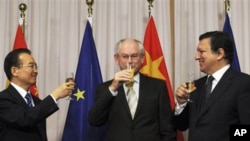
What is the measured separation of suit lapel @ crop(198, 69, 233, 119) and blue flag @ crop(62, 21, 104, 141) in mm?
1094

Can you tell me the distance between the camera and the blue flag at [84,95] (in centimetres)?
383

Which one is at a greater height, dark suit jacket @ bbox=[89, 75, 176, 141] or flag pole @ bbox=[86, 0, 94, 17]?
flag pole @ bbox=[86, 0, 94, 17]

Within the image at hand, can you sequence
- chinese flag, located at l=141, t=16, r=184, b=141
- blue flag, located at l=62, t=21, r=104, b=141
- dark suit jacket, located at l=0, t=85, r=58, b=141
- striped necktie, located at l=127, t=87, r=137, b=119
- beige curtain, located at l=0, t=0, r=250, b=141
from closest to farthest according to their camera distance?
dark suit jacket, located at l=0, t=85, r=58, b=141 → striped necktie, located at l=127, t=87, r=137, b=119 → blue flag, located at l=62, t=21, r=104, b=141 → chinese flag, located at l=141, t=16, r=184, b=141 → beige curtain, located at l=0, t=0, r=250, b=141

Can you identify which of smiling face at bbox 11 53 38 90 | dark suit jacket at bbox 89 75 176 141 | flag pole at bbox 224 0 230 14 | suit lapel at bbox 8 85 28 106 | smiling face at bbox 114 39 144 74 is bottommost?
dark suit jacket at bbox 89 75 176 141

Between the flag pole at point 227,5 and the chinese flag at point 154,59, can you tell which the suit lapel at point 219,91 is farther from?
the flag pole at point 227,5

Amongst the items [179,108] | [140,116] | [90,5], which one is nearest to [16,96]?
[140,116]

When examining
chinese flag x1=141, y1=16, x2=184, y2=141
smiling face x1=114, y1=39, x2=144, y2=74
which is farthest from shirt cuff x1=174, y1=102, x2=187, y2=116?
chinese flag x1=141, y1=16, x2=184, y2=141

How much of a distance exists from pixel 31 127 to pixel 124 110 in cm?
68

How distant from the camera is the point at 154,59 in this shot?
4016mm

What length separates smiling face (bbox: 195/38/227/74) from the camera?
319cm

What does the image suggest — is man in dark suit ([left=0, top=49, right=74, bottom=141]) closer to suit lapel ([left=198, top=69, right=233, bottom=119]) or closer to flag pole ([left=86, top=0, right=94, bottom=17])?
flag pole ([left=86, top=0, right=94, bottom=17])

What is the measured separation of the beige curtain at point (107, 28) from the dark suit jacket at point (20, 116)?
0.99 meters

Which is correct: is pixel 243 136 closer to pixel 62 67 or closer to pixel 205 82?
pixel 205 82

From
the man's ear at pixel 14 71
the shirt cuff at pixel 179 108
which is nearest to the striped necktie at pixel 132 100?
the shirt cuff at pixel 179 108
